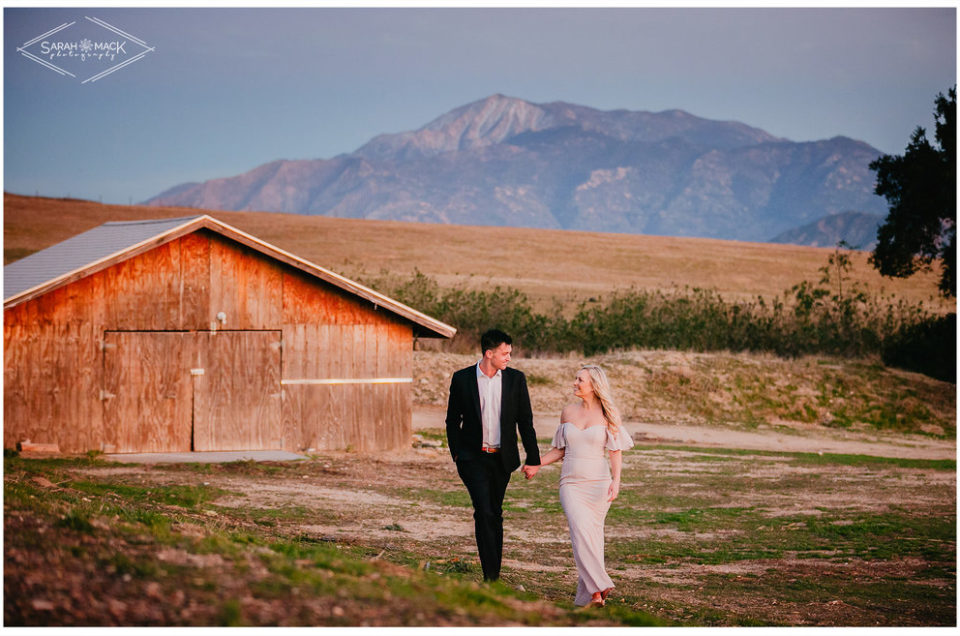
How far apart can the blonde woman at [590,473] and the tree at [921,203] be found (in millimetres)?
27086

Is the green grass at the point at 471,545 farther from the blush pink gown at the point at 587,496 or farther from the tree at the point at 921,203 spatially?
the tree at the point at 921,203

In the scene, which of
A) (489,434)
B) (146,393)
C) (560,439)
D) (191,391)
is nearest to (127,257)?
(146,393)

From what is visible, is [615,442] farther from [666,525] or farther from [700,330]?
[700,330]

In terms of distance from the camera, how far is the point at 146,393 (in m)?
19.2

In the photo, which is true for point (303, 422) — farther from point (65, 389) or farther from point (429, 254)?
point (429, 254)

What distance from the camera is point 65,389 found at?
18562mm

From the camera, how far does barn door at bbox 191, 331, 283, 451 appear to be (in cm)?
1956

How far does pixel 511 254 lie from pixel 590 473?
207ft

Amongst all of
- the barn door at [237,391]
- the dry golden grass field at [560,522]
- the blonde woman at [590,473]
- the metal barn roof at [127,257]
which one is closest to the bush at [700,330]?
the dry golden grass field at [560,522]

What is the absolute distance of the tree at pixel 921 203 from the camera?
31703 millimetres

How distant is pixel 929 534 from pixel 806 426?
1764 centimetres

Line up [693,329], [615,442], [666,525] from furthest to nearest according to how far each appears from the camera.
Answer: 1. [693,329]
2. [666,525]
3. [615,442]

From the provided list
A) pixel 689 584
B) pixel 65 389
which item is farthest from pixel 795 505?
pixel 65 389

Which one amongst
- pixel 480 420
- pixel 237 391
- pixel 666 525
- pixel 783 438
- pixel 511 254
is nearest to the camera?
pixel 480 420
